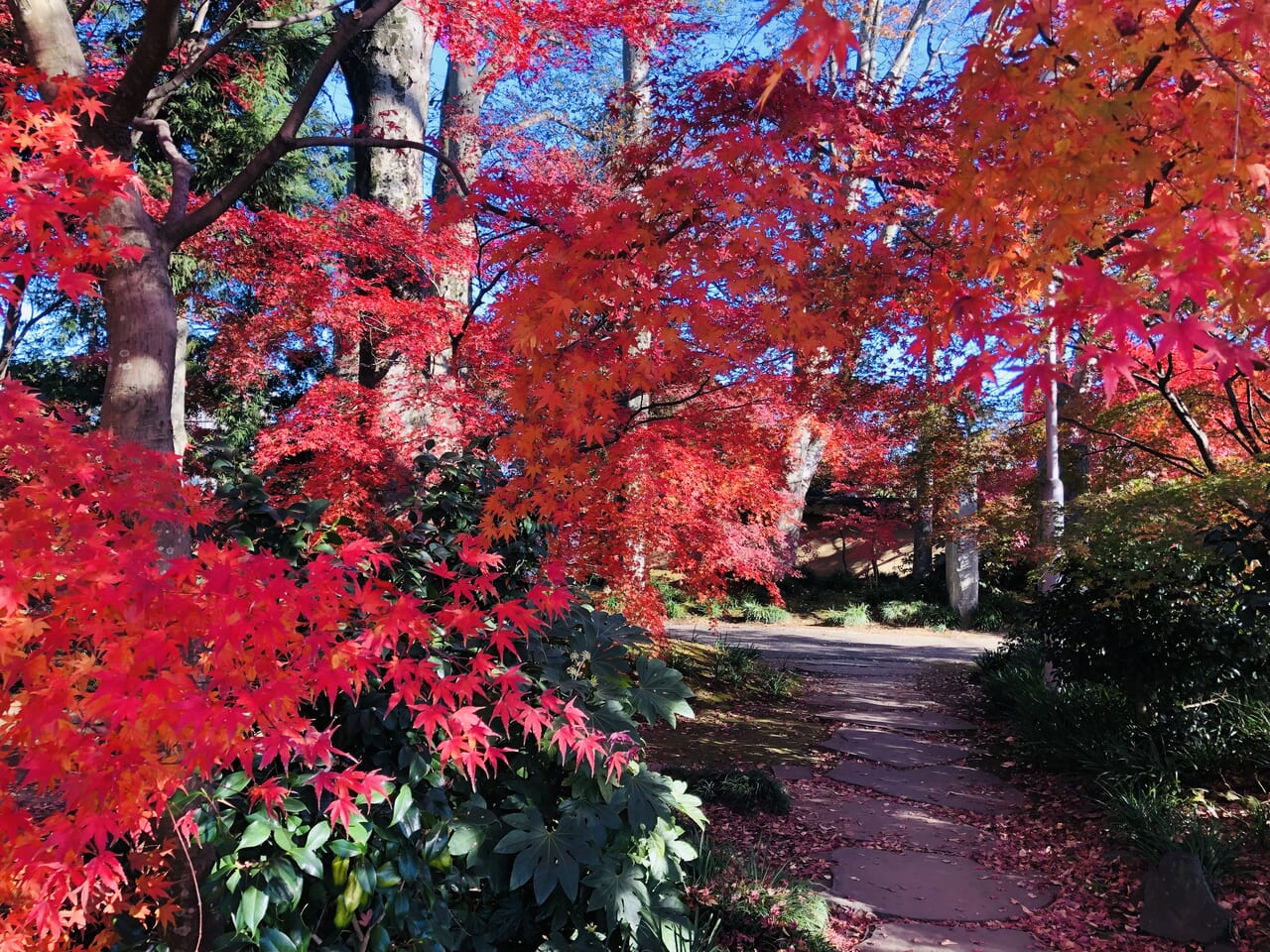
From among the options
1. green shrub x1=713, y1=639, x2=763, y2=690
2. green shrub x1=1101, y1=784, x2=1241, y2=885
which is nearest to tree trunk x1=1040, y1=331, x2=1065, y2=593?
green shrub x1=1101, y1=784, x2=1241, y2=885

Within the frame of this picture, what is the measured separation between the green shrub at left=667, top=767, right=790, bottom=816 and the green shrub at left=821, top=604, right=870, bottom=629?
13399 millimetres

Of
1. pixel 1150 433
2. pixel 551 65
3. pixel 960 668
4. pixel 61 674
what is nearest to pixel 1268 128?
pixel 61 674

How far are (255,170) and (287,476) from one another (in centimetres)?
367

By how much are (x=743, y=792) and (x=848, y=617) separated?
555 inches

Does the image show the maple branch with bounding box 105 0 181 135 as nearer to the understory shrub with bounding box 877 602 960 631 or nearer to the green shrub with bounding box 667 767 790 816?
the green shrub with bounding box 667 767 790 816

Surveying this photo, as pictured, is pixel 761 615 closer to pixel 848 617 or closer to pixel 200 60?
pixel 848 617

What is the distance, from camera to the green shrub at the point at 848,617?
18578 millimetres

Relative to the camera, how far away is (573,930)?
291 cm

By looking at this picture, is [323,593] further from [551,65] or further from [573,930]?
[551,65]

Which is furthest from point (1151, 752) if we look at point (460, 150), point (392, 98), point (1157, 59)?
point (460, 150)

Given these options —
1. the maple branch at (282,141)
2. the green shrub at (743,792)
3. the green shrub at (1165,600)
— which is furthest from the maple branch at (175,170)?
the green shrub at (1165,600)

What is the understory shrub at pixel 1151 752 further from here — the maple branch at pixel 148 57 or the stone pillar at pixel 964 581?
the stone pillar at pixel 964 581

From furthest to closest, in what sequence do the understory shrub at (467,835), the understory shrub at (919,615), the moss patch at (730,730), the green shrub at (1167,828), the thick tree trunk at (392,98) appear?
1. the understory shrub at (919,615)
2. the thick tree trunk at (392,98)
3. the moss patch at (730,730)
4. the green shrub at (1167,828)
5. the understory shrub at (467,835)

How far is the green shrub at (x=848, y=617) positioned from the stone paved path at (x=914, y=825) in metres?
7.90
